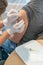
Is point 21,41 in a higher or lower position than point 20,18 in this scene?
lower

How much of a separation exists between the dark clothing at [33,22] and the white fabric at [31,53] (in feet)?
0.79

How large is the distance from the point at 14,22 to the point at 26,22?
6.6 inches

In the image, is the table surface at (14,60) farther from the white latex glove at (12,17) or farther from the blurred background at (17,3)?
the blurred background at (17,3)

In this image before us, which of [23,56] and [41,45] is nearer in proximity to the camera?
[23,56]

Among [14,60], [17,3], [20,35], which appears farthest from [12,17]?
[17,3]

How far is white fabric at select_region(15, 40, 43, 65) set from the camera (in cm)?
100

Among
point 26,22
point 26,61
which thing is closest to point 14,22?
point 26,22

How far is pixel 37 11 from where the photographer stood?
4.81ft

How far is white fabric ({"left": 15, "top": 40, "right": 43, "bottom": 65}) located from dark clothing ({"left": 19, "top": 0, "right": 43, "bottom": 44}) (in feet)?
0.79

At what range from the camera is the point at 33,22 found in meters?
1.42

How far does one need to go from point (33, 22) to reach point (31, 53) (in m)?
0.42

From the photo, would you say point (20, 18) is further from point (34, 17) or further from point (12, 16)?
point (34, 17)

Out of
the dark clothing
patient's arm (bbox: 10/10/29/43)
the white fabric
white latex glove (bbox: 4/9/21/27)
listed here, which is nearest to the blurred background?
the dark clothing

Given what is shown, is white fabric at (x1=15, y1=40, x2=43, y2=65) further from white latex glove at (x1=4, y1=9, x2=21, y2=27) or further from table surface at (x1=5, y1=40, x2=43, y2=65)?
white latex glove at (x1=4, y1=9, x2=21, y2=27)
